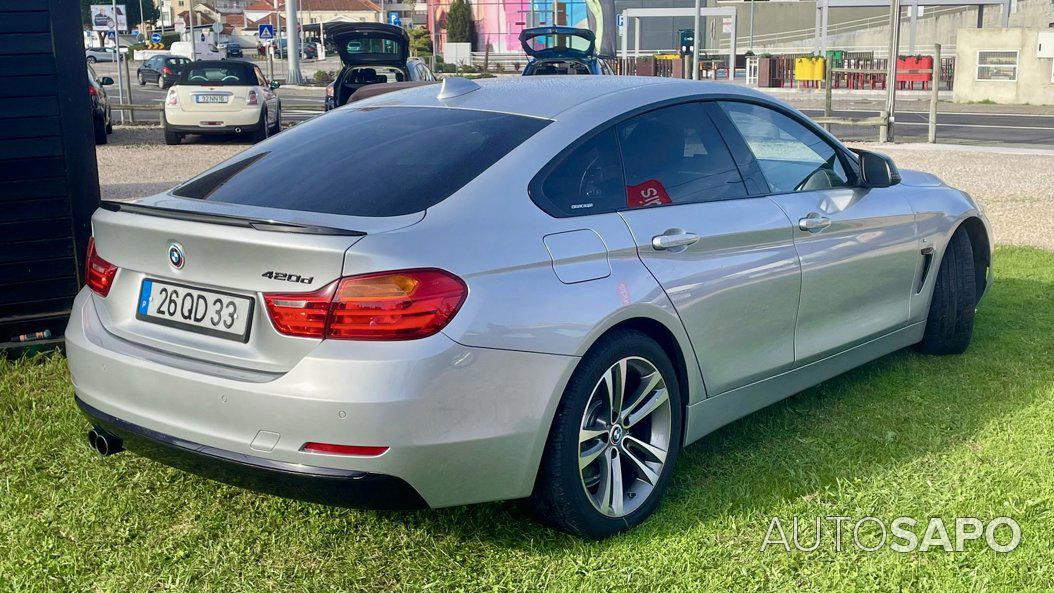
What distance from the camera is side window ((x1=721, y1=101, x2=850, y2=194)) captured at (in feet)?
14.2

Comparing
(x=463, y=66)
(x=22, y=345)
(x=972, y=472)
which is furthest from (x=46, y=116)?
(x=463, y=66)

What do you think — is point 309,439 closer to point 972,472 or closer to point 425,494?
point 425,494

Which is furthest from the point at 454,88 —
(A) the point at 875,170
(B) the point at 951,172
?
(B) the point at 951,172

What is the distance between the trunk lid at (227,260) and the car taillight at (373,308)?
4 centimetres

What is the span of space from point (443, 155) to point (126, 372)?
46.4 inches

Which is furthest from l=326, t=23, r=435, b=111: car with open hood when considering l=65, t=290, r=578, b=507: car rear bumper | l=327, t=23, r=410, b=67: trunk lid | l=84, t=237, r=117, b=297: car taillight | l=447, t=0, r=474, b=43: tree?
l=447, t=0, r=474, b=43: tree

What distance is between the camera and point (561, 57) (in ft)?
63.2

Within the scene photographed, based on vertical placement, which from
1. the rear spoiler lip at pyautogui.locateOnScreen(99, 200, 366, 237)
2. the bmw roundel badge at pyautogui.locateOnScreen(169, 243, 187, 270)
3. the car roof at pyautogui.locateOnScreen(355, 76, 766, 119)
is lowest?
the bmw roundel badge at pyautogui.locateOnScreen(169, 243, 187, 270)

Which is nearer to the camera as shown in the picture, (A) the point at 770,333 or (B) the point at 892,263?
(A) the point at 770,333

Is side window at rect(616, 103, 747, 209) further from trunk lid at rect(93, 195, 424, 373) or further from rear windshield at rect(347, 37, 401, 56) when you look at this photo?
rear windshield at rect(347, 37, 401, 56)

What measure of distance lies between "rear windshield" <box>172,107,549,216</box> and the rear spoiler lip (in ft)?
0.68

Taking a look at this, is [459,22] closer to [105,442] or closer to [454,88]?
[454,88]

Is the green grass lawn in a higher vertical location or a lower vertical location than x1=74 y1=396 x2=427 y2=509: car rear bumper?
lower

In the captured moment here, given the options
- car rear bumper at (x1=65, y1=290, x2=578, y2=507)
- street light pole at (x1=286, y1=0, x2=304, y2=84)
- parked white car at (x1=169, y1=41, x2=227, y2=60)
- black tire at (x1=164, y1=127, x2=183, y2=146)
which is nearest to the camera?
car rear bumper at (x1=65, y1=290, x2=578, y2=507)
